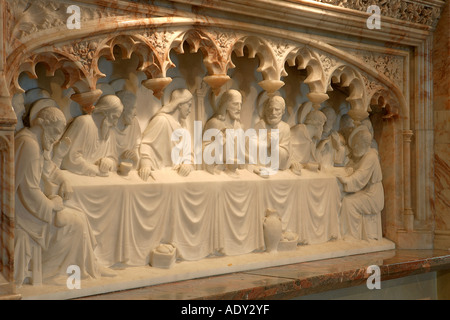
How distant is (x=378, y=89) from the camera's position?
641cm

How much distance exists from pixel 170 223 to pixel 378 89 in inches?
101

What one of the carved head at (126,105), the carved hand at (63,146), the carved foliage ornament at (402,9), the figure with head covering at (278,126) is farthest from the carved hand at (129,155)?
the carved foliage ornament at (402,9)

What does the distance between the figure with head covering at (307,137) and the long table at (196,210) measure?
6.1 inches

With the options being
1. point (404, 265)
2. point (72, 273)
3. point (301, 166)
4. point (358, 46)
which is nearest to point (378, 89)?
point (358, 46)

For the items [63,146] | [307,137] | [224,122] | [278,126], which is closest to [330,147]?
[307,137]

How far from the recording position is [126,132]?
A: 16.4ft

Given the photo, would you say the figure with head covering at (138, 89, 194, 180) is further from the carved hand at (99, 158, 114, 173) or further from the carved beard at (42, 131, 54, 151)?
the carved beard at (42, 131, 54, 151)

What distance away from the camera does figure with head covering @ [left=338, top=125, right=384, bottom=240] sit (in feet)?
21.0

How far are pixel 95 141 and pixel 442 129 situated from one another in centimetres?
361

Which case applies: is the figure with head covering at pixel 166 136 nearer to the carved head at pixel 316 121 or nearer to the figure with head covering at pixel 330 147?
the carved head at pixel 316 121

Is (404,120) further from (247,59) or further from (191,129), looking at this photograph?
(191,129)

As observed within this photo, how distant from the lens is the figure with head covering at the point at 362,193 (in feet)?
21.0

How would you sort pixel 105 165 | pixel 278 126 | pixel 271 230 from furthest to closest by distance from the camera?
pixel 278 126 < pixel 271 230 < pixel 105 165

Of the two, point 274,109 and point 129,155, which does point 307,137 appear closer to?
point 274,109
